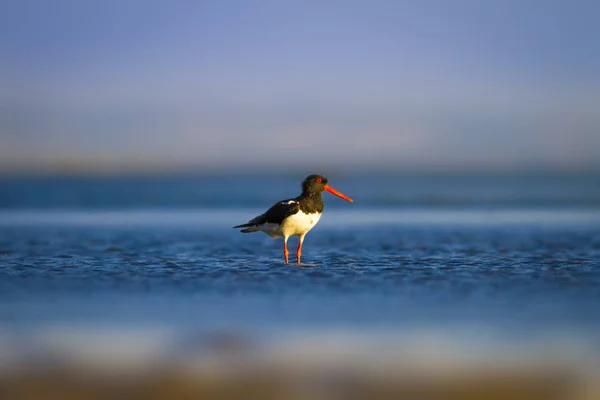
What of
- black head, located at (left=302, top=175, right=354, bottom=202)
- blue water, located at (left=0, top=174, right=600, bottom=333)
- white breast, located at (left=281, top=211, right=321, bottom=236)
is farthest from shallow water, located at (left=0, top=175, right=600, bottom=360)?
black head, located at (left=302, top=175, right=354, bottom=202)

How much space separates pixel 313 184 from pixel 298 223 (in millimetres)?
807

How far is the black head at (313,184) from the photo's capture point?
42.0 feet

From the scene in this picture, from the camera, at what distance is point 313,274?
35.6ft

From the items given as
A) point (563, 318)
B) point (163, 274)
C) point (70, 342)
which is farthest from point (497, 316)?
point (163, 274)

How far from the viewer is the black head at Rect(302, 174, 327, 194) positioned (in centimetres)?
1280

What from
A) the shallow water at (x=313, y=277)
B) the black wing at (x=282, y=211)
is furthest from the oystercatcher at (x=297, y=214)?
the shallow water at (x=313, y=277)

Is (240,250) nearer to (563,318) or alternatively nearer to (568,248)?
(568,248)

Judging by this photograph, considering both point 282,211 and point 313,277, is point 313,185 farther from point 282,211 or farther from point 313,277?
point 313,277

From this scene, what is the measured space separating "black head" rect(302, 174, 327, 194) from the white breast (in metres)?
0.46

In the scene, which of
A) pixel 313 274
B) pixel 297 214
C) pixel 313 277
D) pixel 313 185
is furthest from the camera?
pixel 313 185

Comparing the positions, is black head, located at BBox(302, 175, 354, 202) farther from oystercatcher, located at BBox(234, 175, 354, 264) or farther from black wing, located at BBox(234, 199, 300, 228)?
black wing, located at BBox(234, 199, 300, 228)

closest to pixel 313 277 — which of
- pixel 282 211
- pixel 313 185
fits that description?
pixel 282 211

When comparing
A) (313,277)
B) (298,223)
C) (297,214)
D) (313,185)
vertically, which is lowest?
(313,277)

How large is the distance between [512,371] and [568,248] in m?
9.33
